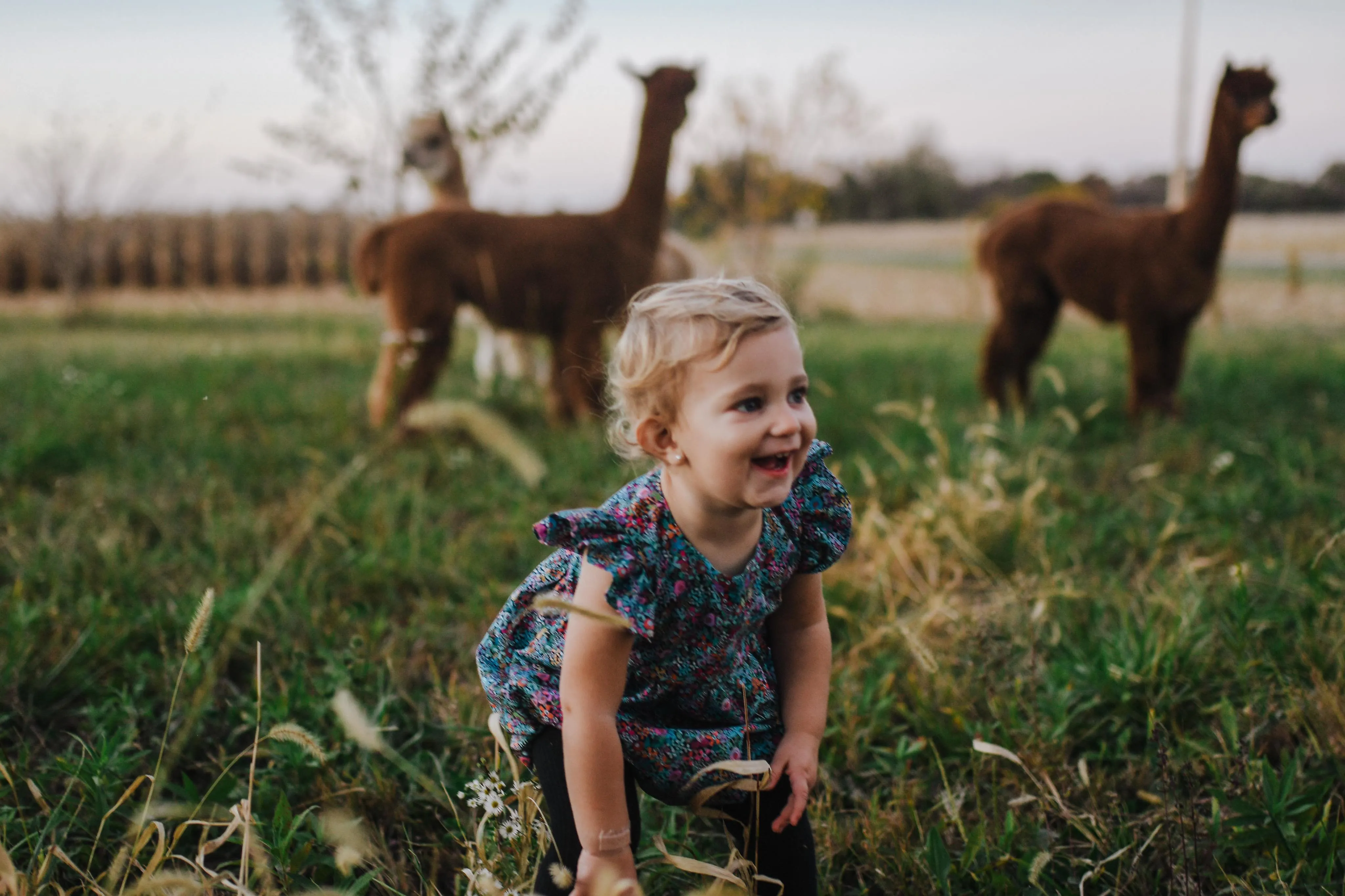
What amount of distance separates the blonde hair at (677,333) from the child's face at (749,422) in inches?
0.7

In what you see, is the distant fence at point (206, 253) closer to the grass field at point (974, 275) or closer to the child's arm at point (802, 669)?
the grass field at point (974, 275)

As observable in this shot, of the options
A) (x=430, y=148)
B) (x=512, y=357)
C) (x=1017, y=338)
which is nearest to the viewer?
(x=1017, y=338)

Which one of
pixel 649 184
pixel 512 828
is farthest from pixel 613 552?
pixel 649 184

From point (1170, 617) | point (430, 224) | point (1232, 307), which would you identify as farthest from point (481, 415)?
point (1232, 307)

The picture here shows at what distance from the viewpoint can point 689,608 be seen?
1.34 meters

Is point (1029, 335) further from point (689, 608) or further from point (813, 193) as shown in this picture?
point (813, 193)

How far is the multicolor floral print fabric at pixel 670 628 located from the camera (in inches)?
50.9

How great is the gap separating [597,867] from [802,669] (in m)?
0.43

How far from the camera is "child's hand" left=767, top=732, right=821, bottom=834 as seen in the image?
4.57ft

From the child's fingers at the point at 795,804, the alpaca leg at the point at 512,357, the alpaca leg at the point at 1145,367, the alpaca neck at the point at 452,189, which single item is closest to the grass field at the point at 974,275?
the alpaca leg at the point at 1145,367

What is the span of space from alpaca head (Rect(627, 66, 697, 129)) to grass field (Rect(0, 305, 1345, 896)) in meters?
1.47

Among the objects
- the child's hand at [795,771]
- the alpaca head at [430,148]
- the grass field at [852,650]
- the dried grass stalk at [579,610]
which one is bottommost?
the grass field at [852,650]

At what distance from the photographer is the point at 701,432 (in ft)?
4.22

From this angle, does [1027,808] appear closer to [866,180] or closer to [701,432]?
[701,432]
